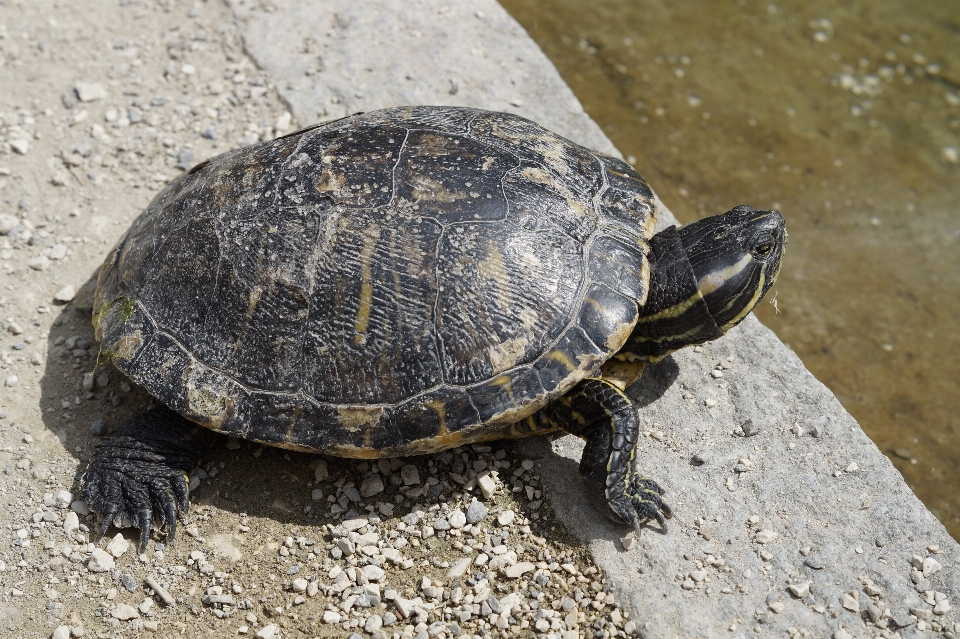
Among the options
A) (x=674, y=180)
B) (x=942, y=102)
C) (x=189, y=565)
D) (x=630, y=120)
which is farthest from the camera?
(x=942, y=102)

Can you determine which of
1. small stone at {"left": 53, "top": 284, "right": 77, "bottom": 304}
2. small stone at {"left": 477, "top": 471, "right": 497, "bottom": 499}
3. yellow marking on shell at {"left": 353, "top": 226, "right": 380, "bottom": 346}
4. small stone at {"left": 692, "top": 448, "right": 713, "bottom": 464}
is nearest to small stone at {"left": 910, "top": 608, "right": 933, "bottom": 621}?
small stone at {"left": 692, "top": 448, "right": 713, "bottom": 464}

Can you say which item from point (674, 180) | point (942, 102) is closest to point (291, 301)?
point (674, 180)

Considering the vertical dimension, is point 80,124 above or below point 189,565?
above

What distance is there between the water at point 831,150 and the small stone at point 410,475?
170 inches

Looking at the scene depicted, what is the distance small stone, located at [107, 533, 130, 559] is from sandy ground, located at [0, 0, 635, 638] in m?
0.02

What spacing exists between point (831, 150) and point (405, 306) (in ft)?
23.2

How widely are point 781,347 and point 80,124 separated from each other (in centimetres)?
676

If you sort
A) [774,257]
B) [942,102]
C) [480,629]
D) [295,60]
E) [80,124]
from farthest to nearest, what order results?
[942,102], [295,60], [80,124], [774,257], [480,629]

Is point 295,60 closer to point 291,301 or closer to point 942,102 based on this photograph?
point 291,301

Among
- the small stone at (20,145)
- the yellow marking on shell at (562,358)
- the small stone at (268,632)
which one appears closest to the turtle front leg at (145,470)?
the small stone at (268,632)

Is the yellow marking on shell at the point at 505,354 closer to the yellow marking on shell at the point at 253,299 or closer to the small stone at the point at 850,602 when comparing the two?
the yellow marking on shell at the point at 253,299

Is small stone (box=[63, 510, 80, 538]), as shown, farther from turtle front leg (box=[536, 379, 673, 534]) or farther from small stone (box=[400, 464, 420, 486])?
turtle front leg (box=[536, 379, 673, 534])

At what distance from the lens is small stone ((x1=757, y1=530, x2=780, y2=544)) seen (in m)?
4.99

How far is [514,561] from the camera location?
501cm
